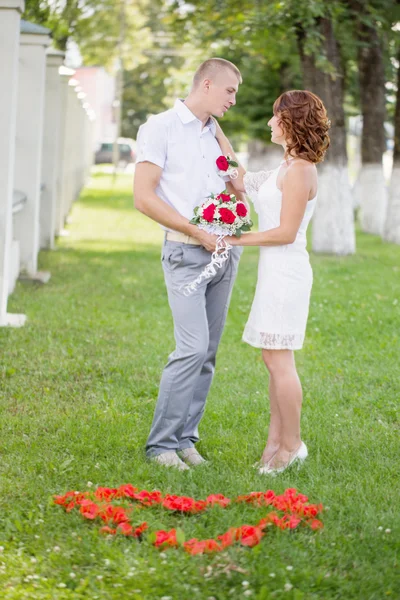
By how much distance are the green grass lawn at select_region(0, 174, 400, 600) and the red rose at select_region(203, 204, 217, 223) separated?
53.6 inches

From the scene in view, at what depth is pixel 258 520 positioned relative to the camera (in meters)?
4.79

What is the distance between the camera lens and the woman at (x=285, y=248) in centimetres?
543

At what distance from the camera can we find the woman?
17.8ft

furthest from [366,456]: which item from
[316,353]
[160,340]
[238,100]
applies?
[238,100]

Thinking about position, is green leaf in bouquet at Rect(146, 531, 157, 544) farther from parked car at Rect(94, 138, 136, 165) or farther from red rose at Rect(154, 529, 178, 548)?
parked car at Rect(94, 138, 136, 165)

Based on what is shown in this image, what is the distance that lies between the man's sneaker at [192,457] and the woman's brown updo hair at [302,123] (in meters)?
1.77

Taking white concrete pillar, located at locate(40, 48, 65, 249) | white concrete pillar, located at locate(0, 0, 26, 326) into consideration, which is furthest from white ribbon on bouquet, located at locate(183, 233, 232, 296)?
white concrete pillar, located at locate(40, 48, 65, 249)

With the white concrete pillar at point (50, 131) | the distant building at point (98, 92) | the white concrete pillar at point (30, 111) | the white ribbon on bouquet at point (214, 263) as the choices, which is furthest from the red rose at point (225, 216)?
the distant building at point (98, 92)

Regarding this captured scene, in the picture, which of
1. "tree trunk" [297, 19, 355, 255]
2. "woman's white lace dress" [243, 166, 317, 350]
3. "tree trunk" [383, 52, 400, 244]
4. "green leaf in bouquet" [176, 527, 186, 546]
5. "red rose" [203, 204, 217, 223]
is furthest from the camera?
"tree trunk" [383, 52, 400, 244]

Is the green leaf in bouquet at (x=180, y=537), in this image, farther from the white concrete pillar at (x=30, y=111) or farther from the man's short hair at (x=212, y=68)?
the white concrete pillar at (x=30, y=111)

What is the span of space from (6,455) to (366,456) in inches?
81.2

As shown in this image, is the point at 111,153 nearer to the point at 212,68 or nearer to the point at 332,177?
the point at 332,177

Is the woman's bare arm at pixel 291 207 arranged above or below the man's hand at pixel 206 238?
above

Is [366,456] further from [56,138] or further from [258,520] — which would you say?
[56,138]
